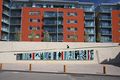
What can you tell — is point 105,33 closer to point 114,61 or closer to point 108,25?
point 108,25

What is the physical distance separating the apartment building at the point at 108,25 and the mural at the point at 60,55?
1579 inches

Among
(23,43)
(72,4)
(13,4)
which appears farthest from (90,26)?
(23,43)

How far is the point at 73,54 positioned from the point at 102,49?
5556 mm

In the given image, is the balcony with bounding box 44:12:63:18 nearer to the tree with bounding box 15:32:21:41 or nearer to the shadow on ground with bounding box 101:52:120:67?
the tree with bounding box 15:32:21:41

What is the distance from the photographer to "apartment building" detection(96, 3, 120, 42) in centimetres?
8255

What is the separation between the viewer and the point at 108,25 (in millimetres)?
83312

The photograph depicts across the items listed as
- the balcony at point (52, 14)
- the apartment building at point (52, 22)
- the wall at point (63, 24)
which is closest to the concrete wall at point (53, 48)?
the wall at point (63, 24)

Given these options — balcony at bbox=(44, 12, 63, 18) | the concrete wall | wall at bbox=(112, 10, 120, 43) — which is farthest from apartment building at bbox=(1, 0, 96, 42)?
the concrete wall

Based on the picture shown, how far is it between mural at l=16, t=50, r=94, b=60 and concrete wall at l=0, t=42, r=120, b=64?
1.94 ft

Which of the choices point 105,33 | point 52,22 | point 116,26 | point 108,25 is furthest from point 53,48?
point 116,26

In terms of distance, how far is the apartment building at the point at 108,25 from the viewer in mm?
82550

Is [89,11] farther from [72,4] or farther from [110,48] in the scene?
[110,48]

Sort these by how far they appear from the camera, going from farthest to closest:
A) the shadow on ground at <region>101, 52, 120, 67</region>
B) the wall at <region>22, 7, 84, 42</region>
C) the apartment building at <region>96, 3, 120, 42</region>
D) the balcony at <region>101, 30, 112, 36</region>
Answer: the apartment building at <region>96, 3, 120, 42</region> → the balcony at <region>101, 30, 112, 36</region> → the wall at <region>22, 7, 84, 42</region> → the shadow on ground at <region>101, 52, 120, 67</region>

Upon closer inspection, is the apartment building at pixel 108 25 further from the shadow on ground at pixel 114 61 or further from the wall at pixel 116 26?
the shadow on ground at pixel 114 61
